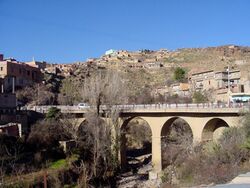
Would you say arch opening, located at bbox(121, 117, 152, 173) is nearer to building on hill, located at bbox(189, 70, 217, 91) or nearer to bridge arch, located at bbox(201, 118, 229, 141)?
bridge arch, located at bbox(201, 118, 229, 141)

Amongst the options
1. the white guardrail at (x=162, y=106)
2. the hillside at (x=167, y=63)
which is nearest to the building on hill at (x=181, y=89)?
the hillside at (x=167, y=63)

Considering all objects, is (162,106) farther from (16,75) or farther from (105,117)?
(16,75)

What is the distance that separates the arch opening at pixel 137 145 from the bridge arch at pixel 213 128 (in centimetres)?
775

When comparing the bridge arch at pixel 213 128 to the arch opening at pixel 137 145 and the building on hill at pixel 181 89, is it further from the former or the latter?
the building on hill at pixel 181 89

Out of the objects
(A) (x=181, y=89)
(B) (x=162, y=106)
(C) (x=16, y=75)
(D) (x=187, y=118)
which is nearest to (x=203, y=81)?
(A) (x=181, y=89)

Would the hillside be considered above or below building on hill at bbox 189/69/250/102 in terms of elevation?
above

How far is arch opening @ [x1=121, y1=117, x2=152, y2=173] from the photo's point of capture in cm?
3566

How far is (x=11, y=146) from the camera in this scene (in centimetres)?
2617

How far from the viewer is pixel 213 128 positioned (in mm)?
28516

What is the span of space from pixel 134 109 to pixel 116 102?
1.64 metres

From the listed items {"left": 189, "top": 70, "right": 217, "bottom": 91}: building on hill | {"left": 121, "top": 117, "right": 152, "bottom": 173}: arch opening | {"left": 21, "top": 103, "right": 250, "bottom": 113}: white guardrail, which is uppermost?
{"left": 189, "top": 70, "right": 217, "bottom": 91}: building on hill

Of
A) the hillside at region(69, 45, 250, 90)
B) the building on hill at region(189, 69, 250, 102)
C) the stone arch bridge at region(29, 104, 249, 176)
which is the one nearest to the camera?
the stone arch bridge at region(29, 104, 249, 176)

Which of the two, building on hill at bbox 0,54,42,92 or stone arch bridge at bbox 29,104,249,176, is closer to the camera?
stone arch bridge at bbox 29,104,249,176

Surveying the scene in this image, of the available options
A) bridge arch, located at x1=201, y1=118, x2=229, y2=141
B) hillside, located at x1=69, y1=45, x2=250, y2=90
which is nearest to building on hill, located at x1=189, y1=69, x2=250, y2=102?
hillside, located at x1=69, y1=45, x2=250, y2=90
